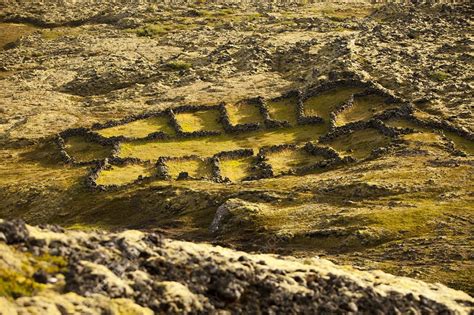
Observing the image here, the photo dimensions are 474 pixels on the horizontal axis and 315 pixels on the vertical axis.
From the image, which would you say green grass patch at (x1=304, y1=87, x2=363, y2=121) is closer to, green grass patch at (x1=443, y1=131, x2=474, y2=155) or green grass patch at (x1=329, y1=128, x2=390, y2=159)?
green grass patch at (x1=329, y1=128, x2=390, y2=159)

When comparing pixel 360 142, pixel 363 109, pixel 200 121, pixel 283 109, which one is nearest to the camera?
pixel 360 142

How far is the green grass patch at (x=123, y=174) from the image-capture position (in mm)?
59156

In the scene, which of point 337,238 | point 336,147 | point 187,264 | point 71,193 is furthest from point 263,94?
point 187,264

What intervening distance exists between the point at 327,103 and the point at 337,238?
37.4 metres

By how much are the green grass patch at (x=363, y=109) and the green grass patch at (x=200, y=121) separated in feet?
46.5

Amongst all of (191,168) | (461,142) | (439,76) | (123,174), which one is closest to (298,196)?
(191,168)

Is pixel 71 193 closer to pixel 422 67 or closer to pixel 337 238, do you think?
pixel 337 238

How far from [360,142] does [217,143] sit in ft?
50.9

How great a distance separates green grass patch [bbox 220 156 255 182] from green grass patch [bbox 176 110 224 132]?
10.4 metres

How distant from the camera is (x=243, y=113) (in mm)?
77812

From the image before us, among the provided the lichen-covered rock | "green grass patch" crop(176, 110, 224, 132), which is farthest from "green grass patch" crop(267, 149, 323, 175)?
"green grass patch" crop(176, 110, 224, 132)

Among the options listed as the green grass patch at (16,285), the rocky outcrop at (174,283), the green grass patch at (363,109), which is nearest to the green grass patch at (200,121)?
the green grass patch at (363,109)

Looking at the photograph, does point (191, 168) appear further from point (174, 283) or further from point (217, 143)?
point (174, 283)

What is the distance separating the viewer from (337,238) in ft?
137
